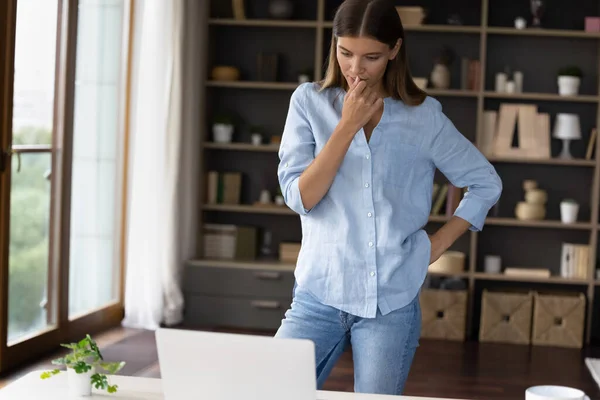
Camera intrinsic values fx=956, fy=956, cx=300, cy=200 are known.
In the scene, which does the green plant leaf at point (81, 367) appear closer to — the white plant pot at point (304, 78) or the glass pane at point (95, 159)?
the glass pane at point (95, 159)

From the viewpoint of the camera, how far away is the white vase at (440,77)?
595cm

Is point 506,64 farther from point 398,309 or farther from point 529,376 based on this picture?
A: point 398,309

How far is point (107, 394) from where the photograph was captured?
70.7 inches

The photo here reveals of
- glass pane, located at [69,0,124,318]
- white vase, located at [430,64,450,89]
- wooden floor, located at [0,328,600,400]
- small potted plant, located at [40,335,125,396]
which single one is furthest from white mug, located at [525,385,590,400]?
white vase, located at [430,64,450,89]

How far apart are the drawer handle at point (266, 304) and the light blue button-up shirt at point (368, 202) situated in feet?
12.2

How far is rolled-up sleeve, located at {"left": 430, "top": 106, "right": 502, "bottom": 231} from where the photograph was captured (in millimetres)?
2146

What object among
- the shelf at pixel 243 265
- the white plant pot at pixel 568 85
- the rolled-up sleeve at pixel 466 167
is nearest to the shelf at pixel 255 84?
the shelf at pixel 243 265

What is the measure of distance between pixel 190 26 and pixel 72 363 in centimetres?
423

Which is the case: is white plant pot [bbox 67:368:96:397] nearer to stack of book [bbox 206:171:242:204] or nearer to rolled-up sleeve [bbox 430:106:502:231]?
rolled-up sleeve [bbox 430:106:502:231]

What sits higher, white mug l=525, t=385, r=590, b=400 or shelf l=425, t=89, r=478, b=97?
shelf l=425, t=89, r=478, b=97

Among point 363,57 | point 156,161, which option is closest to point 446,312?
point 156,161

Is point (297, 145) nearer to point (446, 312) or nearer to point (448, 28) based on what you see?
point (446, 312)

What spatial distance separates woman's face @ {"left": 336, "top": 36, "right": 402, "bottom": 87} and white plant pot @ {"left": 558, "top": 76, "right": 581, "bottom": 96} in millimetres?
4043

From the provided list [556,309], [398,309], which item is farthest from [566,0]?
[398,309]
